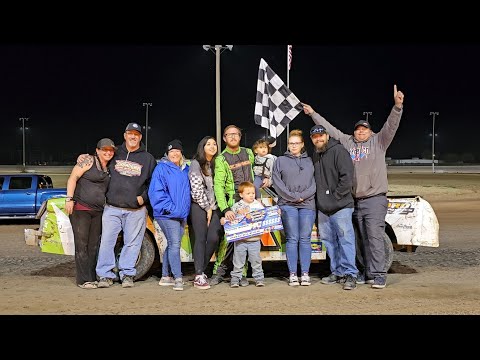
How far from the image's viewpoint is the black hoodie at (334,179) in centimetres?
700

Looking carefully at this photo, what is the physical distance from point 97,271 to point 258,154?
2.56 meters

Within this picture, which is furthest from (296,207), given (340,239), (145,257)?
(145,257)

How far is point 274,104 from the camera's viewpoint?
995 centimetres

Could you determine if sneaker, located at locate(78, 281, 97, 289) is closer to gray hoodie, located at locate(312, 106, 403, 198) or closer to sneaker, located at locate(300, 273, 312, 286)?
sneaker, located at locate(300, 273, 312, 286)

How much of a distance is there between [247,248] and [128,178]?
159 cm

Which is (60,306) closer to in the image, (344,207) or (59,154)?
(344,207)

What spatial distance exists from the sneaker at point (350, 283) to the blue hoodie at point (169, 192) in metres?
1.97

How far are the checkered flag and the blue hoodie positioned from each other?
2.89 meters

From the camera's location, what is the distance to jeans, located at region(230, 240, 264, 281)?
698 cm

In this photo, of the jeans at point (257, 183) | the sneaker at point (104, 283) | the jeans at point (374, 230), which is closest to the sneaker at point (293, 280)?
the jeans at point (374, 230)

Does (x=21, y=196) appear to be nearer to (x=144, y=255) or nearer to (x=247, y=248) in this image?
(x=144, y=255)

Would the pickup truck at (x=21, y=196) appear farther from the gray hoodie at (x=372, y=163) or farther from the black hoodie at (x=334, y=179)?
the gray hoodie at (x=372, y=163)

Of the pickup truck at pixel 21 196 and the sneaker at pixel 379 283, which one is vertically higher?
the pickup truck at pixel 21 196

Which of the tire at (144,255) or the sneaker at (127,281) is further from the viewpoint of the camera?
the tire at (144,255)
